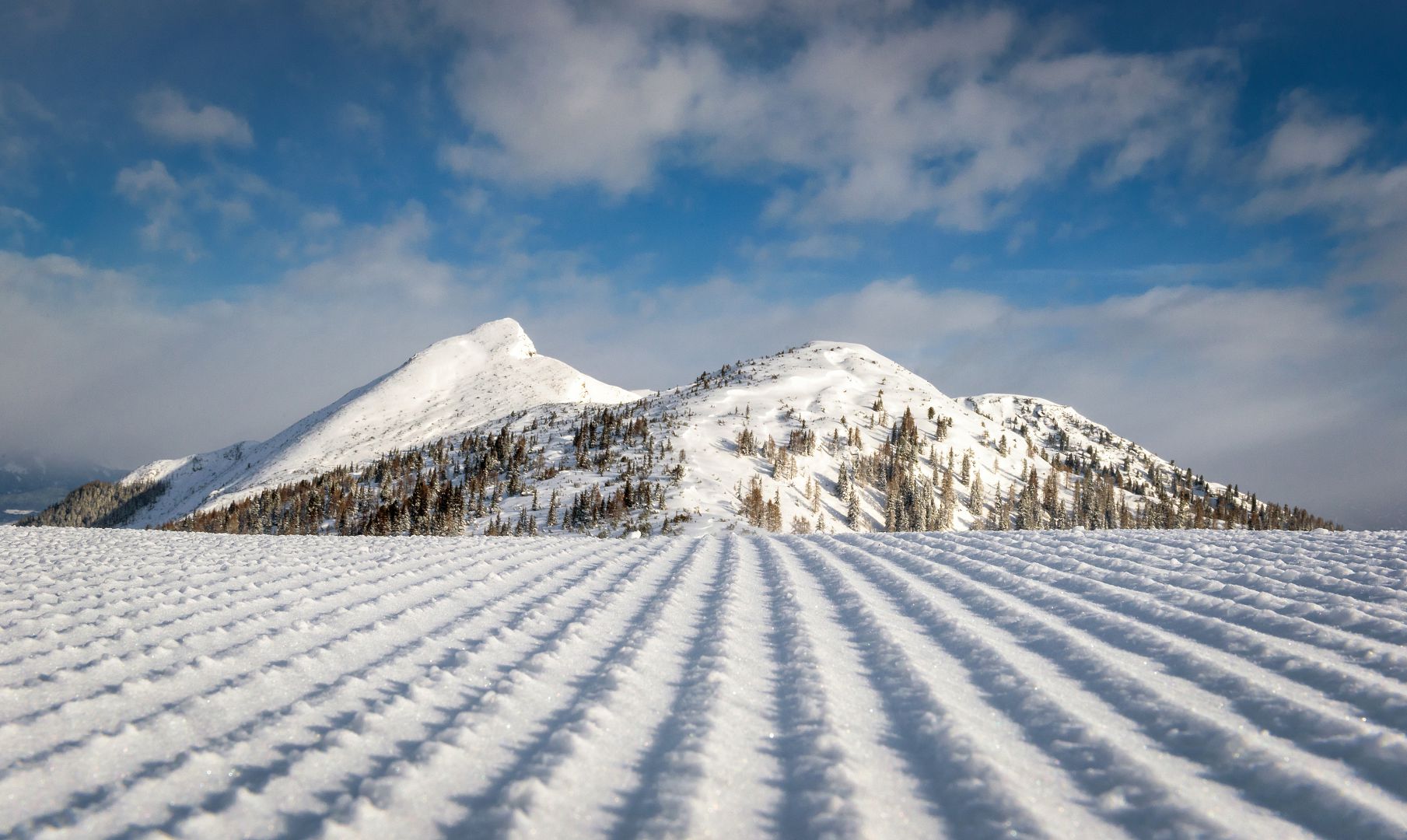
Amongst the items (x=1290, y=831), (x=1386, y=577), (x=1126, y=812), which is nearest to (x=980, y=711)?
(x=1126, y=812)

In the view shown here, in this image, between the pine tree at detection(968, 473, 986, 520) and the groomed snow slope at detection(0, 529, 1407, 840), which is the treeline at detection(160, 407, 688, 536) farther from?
the pine tree at detection(968, 473, 986, 520)

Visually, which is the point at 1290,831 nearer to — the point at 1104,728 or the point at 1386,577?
the point at 1104,728

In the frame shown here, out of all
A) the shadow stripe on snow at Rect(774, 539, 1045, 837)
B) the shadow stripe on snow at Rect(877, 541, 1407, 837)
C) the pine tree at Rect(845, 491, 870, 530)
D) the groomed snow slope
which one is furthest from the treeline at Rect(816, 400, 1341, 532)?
the shadow stripe on snow at Rect(774, 539, 1045, 837)

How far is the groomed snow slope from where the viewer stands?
306 centimetres

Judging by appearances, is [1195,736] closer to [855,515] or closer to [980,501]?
[855,515]

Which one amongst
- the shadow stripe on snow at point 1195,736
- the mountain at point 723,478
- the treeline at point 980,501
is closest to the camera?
the shadow stripe on snow at point 1195,736

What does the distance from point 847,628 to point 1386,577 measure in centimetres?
724

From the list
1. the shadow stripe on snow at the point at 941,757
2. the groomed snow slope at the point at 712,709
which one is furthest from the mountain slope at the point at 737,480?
the shadow stripe on snow at the point at 941,757

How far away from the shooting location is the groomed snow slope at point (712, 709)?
3.06 meters

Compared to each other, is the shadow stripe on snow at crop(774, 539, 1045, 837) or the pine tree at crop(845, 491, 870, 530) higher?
the shadow stripe on snow at crop(774, 539, 1045, 837)

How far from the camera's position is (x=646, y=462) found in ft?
376

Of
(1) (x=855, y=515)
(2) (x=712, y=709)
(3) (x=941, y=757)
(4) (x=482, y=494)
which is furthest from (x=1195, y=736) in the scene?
(4) (x=482, y=494)

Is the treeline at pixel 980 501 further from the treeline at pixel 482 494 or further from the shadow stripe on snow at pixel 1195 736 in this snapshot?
the shadow stripe on snow at pixel 1195 736

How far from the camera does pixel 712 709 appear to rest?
14.3 ft
